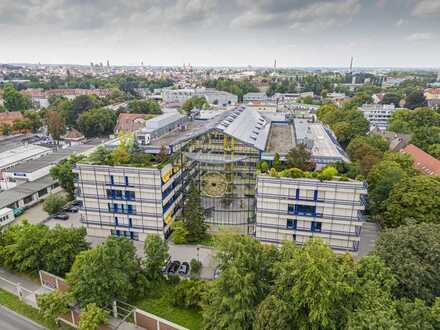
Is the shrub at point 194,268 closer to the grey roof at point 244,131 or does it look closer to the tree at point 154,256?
the tree at point 154,256

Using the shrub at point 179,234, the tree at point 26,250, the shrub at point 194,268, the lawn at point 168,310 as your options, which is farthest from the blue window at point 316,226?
the tree at point 26,250

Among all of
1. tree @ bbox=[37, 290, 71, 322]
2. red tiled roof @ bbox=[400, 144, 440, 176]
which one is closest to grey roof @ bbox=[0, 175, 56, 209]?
tree @ bbox=[37, 290, 71, 322]

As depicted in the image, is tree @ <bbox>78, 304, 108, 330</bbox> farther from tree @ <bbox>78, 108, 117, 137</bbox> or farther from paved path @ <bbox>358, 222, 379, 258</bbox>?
tree @ <bbox>78, 108, 117, 137</bbox>

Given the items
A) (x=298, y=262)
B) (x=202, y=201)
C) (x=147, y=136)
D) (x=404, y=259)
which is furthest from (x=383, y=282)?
(x=147, y=136)

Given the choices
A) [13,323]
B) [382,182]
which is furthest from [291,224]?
[13,323]

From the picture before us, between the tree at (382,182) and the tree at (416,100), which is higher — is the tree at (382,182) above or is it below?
below

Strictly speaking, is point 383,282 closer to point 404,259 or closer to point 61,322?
point 404,259
